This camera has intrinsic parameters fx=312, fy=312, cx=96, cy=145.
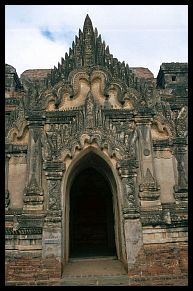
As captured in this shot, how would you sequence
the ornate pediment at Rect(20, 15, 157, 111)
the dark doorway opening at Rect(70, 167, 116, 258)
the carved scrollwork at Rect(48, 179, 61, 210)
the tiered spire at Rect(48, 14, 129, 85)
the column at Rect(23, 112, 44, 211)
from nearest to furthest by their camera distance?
the carved scrollwork at Rect(48, 179, 61, 210) < the column at Rect(23, 112, 44, 211) < the ornate pediment at Rect(20, 15, 157, 111) < the tiered spire at Rect(48, 14, 129, 85) < the dark doorway opening at Rect(70, 167, 116, 258)

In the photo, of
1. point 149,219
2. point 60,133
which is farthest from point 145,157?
point 60,133

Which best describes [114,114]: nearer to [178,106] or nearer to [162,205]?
[178,106]

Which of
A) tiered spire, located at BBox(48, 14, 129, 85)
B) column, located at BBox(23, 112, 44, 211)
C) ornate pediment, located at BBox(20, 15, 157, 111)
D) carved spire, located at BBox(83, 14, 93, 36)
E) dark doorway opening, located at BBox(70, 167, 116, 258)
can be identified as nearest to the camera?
column, located at BBox(23, 112, 44, 211)

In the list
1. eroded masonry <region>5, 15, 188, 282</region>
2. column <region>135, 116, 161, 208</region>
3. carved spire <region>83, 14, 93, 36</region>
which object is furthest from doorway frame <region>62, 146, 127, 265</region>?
carved spire <region>83, 14, 93, 36</region>

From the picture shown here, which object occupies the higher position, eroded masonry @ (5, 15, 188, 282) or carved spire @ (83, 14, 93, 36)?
carved spire @ (83, 14, 93, 36)

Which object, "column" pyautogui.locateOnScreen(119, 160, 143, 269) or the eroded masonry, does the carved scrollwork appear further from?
"column" pyautogui.locateOnScreen(119, 160, 143, 269)

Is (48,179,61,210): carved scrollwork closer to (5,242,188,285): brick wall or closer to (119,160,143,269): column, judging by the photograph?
(5,242,188,285): brick wall

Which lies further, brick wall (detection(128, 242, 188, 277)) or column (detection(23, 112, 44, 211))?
column (detection(23, 112, 44, 211))

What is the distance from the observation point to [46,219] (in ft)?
27.8

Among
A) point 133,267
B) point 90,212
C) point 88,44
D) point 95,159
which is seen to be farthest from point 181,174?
point 90,212

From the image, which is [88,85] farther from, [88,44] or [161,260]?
[161,260]

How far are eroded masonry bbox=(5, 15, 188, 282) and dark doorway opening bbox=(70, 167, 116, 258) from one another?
11.5 feet

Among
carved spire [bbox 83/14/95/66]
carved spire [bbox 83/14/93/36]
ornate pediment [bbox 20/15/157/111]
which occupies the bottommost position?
ornate pediment [bbox 20/15/157/111]

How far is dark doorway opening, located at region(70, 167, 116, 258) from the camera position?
1368 centimetres
